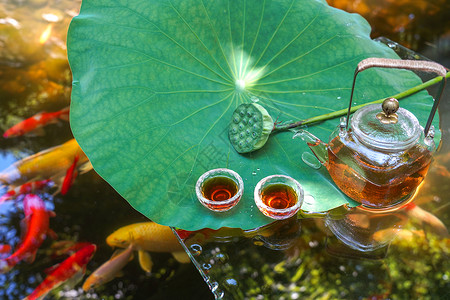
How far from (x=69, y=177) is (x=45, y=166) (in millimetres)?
114

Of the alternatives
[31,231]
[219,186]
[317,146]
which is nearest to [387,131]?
[317,146]

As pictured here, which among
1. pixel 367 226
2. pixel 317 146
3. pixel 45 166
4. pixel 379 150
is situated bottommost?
pixel 45 166

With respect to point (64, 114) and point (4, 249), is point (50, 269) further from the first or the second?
point (64, 114)

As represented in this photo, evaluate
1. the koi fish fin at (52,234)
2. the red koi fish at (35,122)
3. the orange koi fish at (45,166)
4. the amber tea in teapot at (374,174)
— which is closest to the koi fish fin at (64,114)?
the red koi fish at (35,122)

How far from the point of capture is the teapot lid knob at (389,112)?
0.93m

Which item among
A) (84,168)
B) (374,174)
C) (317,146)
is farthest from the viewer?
(84,168)

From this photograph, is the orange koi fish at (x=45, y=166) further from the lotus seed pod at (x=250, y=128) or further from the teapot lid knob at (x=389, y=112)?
the teapot lid knob at (x=389, y=112)

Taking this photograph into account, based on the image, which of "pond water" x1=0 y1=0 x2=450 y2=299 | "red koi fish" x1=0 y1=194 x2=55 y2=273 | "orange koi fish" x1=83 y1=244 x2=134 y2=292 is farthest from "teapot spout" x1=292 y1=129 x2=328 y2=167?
"red koi fish" x1=0 y1=194 x2=55 y2=273

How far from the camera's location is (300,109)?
4.33ft

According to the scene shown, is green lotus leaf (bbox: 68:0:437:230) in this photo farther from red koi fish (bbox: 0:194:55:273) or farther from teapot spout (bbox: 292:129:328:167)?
red koi fish (bbox: 0:194:55:273)

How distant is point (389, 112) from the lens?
0.95m

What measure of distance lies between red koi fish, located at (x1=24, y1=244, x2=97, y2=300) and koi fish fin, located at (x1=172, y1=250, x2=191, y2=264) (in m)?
0.27

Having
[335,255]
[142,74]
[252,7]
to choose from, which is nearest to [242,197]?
[335,255]

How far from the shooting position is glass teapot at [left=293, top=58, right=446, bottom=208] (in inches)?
38.2
